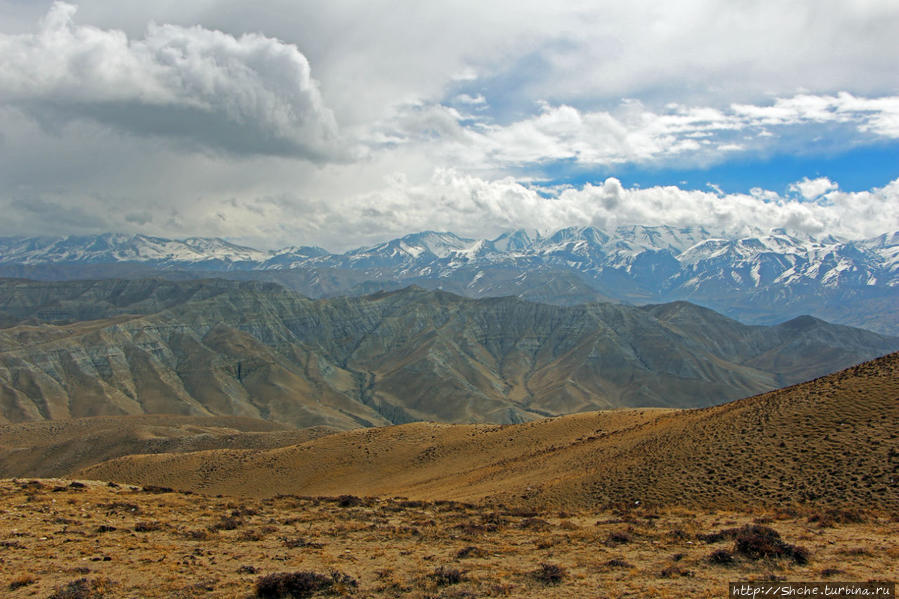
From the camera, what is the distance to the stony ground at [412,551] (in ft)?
62.1

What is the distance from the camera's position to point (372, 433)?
272 feet

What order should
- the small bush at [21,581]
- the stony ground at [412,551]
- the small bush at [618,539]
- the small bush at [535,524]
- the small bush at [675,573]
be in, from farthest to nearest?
the small bush at [535,524] < the small bush at [618,539] < the small bush at [675,573] < the stony ground at [412,551] < the small bush at [21,581]

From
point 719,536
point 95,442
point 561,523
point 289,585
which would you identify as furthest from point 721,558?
point 95,442

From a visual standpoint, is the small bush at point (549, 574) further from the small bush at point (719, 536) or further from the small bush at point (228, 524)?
the small bush at point (228, 524)

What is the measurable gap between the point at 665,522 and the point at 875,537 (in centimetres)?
907

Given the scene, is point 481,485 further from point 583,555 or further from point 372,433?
point 372,433

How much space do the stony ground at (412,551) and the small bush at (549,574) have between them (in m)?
0.06

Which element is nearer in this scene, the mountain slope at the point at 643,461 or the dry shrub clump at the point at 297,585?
the dry shrub clump at the point at 297,585

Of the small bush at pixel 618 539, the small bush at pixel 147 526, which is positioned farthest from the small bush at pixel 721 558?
the small bush at pixel 147 526

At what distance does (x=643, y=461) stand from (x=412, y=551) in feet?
83.1

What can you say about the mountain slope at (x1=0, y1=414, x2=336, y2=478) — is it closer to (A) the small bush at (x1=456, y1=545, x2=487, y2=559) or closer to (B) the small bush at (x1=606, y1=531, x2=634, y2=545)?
(A) the small bush at (x1=456, y1=545, x2=487, y2=559)

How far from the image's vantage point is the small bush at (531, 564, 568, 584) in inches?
769

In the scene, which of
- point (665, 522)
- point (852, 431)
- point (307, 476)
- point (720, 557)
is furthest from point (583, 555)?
point (307, 476)

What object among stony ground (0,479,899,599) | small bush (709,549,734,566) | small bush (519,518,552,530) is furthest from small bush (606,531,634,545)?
small bush (709,549,734,566)
